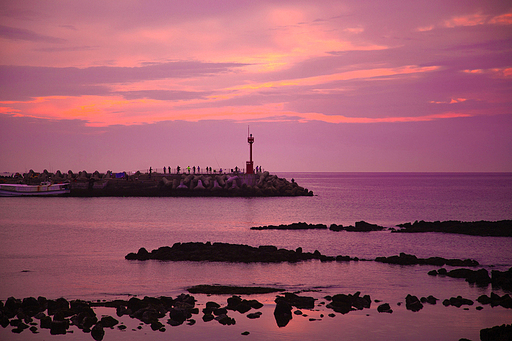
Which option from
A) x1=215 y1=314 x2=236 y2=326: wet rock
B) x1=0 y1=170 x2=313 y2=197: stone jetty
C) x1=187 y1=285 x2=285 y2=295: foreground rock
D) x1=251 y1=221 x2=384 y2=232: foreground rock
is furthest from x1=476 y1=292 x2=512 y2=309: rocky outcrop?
x1=0 y1=170 x2=313 y2=197: stone jetty

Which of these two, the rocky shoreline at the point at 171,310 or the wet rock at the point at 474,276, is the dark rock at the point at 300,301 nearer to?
the rocky shoreline at the point at 171,310

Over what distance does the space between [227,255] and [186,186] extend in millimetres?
63662

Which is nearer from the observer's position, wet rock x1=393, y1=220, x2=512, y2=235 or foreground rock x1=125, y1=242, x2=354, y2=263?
foreground rock x1=125, y1=242, x2=354, y2=263

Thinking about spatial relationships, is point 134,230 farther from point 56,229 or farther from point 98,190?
point 98,190

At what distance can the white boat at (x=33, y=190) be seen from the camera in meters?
94.4

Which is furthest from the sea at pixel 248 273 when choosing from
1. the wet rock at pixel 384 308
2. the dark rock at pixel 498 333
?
the dark rock at pixel 498 333

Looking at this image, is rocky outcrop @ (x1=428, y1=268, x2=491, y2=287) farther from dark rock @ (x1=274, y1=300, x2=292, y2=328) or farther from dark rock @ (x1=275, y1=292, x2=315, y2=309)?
dark rock @ (x1=274, y1=300, x2=292, y2=328)

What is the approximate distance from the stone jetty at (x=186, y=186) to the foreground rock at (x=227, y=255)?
2285 inches

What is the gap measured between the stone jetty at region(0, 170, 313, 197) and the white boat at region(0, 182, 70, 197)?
78.8 inches

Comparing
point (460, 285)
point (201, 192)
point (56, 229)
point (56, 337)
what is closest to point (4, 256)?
point (56, 229)

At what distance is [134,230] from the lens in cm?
4750

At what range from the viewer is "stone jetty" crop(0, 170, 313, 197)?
304 feet

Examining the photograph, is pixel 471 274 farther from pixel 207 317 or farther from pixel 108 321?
pixel 108 321

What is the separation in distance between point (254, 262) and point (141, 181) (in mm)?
71847
